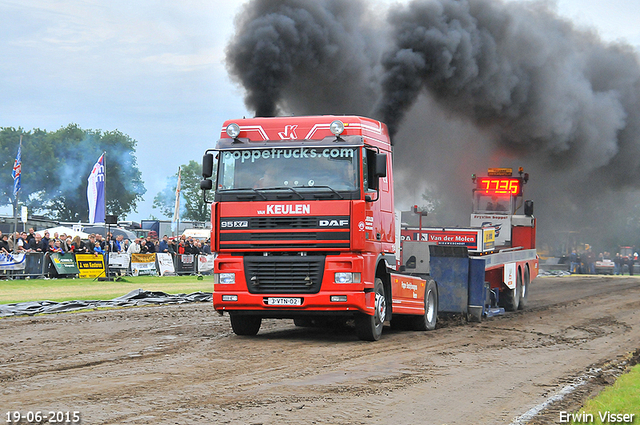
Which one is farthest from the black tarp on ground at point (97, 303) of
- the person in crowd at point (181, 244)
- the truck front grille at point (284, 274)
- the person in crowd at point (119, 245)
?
the person in crowd at point (181, 244)

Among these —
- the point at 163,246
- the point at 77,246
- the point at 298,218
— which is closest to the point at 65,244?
the point at 77,246

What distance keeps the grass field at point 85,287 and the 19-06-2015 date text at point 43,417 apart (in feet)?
38.5

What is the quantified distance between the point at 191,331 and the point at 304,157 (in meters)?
3.59

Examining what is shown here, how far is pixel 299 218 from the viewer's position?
11000 mm

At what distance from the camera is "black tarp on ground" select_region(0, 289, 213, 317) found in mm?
15094

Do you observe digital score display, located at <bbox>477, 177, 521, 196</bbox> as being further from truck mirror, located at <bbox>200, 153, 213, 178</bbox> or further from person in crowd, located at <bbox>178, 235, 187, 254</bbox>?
person in crowd, located at <bbox>178, 235, 187, 254</bbox>

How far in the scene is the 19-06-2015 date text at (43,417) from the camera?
18.9ft

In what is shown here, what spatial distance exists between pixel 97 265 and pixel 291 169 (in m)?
18.2

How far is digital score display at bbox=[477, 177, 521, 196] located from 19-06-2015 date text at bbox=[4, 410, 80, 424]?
18.1 meters

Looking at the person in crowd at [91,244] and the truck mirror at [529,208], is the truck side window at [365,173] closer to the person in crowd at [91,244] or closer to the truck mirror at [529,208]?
the truck mirror at [529,208]

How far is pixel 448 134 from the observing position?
29.9 metres

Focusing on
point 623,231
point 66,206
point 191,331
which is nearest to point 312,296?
point 191,331

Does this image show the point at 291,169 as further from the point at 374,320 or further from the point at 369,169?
the point at 374,320

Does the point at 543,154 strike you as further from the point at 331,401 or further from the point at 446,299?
the point at 331,401
